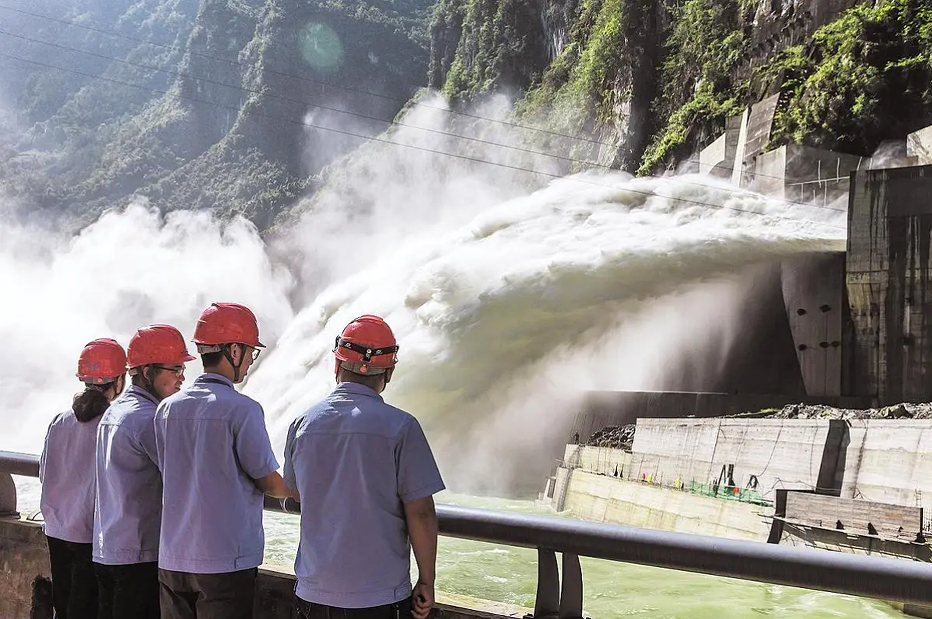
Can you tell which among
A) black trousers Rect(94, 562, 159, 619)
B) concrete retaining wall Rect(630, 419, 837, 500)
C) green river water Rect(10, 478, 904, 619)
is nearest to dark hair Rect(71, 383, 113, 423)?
black trousers Rect(94, 562, 159, 619)

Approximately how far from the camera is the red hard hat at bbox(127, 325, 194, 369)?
149 inches

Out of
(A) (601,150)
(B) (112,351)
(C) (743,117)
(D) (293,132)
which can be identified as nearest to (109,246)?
(D) (293,132)

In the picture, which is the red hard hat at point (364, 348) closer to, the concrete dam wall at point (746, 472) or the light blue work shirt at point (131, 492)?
the light blue work shirt at point (131, 492)

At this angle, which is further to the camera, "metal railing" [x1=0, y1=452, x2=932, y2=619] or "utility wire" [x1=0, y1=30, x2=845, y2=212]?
"utility wire" [x1=0, y1=30, x2=845, y2=212]

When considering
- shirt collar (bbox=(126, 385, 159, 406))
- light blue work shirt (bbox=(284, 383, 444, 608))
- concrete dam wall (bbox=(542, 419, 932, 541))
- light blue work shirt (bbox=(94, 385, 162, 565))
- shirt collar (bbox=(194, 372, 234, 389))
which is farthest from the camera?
concrete dam wall (bbox=(542, 419, 932, 541))

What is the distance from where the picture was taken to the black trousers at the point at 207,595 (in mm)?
3279

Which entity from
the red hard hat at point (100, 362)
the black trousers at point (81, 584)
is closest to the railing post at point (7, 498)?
the black trousers at point (81, 584)

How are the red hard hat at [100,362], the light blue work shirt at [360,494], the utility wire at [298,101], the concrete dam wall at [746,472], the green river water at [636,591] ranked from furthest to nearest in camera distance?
the utility wire at [298,101], the concrete dam wall at [746,472], the green river water at [636,591], the red hard hat at [100,362], the light blue work shirt at [360,494]

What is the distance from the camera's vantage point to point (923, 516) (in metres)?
14.9

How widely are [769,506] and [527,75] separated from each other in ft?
187

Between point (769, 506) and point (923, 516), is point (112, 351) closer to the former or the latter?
point (923, 516)

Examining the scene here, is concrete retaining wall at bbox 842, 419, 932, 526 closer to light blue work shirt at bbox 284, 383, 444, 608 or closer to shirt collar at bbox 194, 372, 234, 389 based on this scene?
light blue work shirt at bbox 284, 383, 444, 608

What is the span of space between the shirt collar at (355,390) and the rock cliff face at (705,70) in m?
31.2

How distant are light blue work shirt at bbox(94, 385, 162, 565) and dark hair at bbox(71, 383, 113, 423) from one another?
1.45ft
